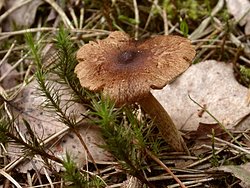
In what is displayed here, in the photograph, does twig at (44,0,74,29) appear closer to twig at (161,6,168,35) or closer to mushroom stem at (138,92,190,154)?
twig at (161,6,168,35)

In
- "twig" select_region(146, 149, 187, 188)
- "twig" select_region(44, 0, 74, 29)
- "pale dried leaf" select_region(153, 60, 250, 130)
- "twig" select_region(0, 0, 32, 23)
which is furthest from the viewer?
"twig" select_region(0, 0, 32, 23)

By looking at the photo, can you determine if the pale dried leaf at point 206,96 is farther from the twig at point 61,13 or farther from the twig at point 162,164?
the twig at point 61,13

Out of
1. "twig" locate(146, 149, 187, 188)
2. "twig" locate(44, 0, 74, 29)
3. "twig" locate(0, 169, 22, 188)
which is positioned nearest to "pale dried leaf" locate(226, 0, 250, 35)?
"twig" locate(44, 0, 74, 29)

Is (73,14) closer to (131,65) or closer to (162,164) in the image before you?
(131,65)

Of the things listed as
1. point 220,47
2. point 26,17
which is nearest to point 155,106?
point 220,47

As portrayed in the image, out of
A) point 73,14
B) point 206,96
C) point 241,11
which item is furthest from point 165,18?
point 206,96
